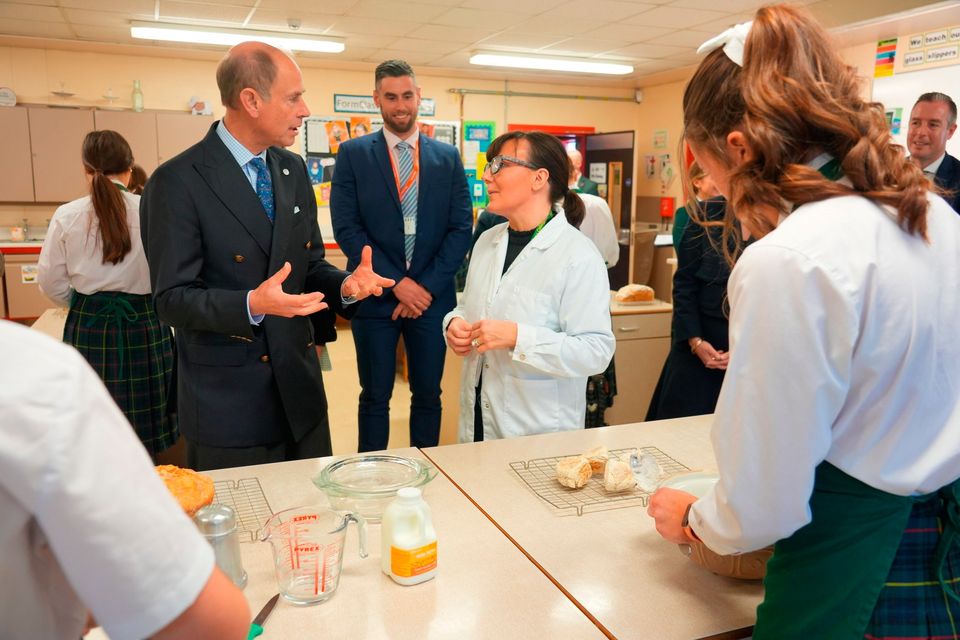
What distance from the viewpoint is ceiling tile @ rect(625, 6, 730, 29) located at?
5.77 meters

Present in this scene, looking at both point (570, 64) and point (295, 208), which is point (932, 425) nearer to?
point (295, 208)

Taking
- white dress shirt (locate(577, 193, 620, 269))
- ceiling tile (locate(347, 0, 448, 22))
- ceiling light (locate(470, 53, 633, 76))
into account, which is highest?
ceiling light (locate(470, 53, 633, 76))

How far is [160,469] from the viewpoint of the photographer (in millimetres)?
1489

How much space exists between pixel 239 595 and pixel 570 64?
26.4 ft

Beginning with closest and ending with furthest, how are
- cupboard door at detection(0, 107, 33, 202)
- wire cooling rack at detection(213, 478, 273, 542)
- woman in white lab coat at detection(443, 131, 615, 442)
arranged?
wire cooling rack at detection(213, 478, 273, 542)
woman in white lab coat at detection(443, 131, 615, 442)
cupboard door at detection(0, 107, 33, 202)

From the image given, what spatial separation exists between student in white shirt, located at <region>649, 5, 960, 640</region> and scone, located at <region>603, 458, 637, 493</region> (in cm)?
59

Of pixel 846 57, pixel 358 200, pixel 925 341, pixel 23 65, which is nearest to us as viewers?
pixel 925 341

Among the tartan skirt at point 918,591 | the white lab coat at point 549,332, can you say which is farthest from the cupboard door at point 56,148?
the tartan skirt at point 918,591

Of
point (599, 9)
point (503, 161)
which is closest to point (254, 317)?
point (503, 161)

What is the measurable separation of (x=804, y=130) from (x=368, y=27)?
5961 millimetres

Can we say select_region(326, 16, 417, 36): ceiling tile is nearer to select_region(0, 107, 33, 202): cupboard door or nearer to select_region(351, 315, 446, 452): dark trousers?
select_region(0, 107, 33, 202): cupboard door

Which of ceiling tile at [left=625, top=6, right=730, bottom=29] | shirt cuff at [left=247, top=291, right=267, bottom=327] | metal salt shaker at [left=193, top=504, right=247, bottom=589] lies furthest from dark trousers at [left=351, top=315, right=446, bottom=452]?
ceiling tile at [left=625, top=6, right=730, bottom=29]

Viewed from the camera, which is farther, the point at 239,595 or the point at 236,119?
the point at 236,119

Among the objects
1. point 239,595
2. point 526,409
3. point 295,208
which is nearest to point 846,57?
point 239,595
